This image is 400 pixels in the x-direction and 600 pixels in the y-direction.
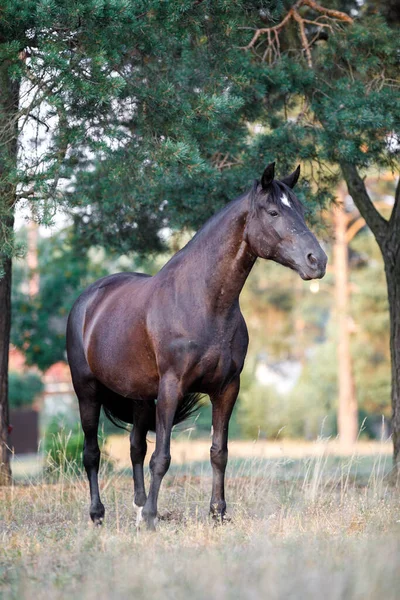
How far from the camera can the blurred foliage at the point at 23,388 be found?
25.8 metres

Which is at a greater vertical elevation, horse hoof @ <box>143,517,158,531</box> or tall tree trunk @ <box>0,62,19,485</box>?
tall tree trunk @ <box>0,62,19,485</box>

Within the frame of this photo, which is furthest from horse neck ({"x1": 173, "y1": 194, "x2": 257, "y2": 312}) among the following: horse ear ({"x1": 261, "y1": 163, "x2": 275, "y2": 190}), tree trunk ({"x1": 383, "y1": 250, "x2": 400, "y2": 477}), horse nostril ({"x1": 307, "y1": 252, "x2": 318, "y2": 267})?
tree trunk ({"x1": 383, "y1": 250, "x2": 400, "y2": 477})

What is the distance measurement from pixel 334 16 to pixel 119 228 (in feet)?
12.0

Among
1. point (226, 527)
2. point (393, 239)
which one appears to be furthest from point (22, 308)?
point (226, 527)

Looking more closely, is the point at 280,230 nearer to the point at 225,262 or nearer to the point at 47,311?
the point at 225,262

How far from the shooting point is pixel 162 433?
621 centimetres

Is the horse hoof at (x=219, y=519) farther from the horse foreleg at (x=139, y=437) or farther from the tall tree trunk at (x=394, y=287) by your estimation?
the tall tree trunk at (x=394, y=287)

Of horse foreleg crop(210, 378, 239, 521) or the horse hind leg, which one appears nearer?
horse foreleg crop(210, 378, 239, 521)

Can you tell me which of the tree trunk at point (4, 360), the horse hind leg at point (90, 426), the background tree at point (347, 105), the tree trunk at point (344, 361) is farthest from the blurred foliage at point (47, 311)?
the tree trunk at point (344, 361)

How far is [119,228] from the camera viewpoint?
1077 centimetres

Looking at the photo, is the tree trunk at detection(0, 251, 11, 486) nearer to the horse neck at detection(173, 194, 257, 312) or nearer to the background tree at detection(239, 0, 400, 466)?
the background tree at detection(239, 0, 400, 466)

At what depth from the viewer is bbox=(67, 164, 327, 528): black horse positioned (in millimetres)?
6047

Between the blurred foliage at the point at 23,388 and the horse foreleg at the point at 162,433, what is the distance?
19.8 metres

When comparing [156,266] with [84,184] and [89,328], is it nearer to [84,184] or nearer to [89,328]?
[84,184]
